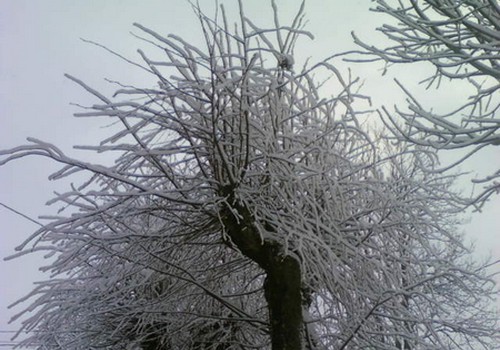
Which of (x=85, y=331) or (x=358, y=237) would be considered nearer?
(x=358, y=237)

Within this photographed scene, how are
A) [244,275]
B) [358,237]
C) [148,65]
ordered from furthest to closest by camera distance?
[244,275], [358,237], [148,65]

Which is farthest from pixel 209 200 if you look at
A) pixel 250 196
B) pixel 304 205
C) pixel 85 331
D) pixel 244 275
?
pixel 85 331

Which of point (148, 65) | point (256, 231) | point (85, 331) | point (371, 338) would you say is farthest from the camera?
point (85, 331)

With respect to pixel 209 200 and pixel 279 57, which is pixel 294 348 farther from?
pixel 279 57

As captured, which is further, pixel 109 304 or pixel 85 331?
pixel 85 331

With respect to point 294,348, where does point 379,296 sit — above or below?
above

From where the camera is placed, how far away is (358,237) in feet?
18.2

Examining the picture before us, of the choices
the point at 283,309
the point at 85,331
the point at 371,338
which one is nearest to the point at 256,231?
the point at 283,309

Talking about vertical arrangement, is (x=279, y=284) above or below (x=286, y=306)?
above

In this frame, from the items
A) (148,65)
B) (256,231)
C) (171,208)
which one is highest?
(148,65)

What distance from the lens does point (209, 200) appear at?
4891 mm

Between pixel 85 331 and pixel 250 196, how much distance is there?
17.7 ft

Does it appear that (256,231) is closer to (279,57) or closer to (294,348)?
(294,348)

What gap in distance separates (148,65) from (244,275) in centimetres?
293
